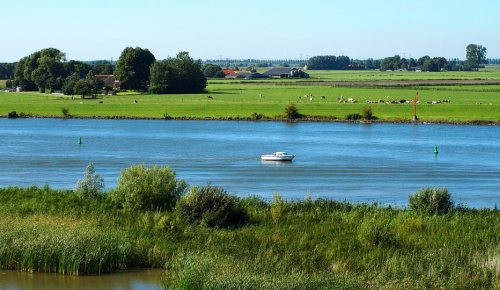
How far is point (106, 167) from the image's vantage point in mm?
48781

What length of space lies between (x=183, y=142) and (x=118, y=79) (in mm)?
60181

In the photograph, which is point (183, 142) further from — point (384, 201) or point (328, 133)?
point (384, 201)

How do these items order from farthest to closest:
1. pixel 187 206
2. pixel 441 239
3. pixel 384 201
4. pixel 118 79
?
pixel 118 79 < pixel 384 201 < pixel 187 206 < pixel 441 239

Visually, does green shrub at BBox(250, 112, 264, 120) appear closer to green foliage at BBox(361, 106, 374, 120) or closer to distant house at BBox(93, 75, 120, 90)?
green foliage at BBox(361, 106, 374, 120)

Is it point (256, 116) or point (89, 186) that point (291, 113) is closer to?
point (256, 116)

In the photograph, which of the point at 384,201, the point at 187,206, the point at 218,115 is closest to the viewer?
the point at 187,206

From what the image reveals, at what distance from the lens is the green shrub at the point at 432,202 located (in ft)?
99.1

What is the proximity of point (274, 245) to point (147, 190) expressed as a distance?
6742mm

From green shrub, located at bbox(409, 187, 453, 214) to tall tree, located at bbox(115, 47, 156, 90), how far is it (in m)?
89.2

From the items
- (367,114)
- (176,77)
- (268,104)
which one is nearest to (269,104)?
(268,104)

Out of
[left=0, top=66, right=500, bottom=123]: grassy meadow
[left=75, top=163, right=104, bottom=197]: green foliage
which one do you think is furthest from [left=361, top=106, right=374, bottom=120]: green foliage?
[left=75, top=163, right=104, bottom=197]: green foliage

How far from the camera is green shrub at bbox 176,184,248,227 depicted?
28203 mm

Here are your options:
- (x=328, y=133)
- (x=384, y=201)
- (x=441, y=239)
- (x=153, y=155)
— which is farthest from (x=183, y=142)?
(x=441, y=239)

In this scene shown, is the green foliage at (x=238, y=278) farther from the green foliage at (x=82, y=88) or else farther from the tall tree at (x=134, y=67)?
the tall tree at (x=134, y=67)
